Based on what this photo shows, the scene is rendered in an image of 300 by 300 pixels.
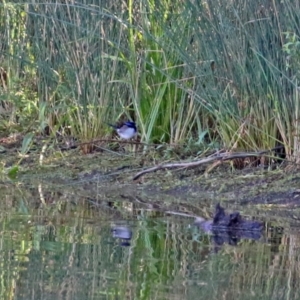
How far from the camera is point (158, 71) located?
7.72 meters

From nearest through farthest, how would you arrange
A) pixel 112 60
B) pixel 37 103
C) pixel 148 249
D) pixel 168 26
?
1. pixel 148 249
2. pixel 168 26
3. pixel 112 60
4. pixel 37 103

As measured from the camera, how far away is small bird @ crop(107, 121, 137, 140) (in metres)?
7.70

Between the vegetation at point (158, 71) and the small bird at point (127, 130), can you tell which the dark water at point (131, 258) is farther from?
the small bird at point (127, 130)

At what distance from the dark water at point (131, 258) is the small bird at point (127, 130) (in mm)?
1818

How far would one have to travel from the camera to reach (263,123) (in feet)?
22.4

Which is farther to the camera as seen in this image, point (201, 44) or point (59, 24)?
point (59, 24)

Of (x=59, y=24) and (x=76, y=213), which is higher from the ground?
(x=59, y=24)

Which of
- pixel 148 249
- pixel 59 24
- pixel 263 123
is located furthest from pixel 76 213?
pixel 59 24

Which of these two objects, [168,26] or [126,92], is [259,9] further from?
[126,92]

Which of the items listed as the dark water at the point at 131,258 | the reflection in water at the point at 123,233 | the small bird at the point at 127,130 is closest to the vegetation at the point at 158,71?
the small bird at the point at 127,130

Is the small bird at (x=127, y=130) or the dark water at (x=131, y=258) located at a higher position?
the dark water at (x=131, y=258)

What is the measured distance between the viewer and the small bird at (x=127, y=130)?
7.70 meters

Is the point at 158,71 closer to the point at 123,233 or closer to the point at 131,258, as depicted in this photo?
the point at 123,233

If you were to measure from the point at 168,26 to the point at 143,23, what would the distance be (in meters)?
0.33
